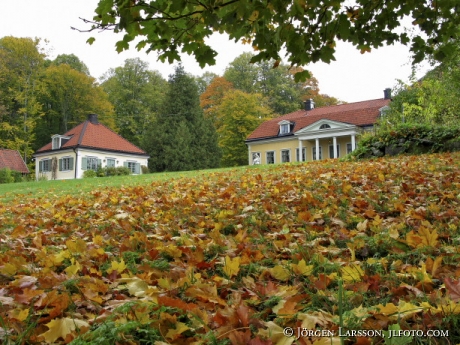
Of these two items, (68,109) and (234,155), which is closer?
(234,155)

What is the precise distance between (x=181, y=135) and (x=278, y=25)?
1235 inches

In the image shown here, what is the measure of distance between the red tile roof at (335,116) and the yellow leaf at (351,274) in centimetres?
3160

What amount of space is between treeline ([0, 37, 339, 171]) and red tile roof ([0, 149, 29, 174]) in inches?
58.0

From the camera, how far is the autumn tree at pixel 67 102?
1599 inches

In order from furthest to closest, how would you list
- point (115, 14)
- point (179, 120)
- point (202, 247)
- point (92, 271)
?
point (179, 120)
point (115, 14)
point (202, 247)
point (92, 271)

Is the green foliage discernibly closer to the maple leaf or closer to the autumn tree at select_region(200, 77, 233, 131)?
the maple leaf

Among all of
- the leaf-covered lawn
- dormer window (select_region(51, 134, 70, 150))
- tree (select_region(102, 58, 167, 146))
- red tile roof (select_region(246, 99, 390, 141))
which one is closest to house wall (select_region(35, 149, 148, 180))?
Answer: dormer window (select_region(51, 134, 70, 150))

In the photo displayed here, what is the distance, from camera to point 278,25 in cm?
359

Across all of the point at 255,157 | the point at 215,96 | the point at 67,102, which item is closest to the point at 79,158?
the point at 67,102

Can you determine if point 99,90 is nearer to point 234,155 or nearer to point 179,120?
point 179,120

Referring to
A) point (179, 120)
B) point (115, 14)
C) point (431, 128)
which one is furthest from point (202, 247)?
point (179, 120)

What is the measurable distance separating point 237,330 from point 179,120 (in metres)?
35.4

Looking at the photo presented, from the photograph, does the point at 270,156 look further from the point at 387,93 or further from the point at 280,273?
the point at 280,273

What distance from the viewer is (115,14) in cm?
287
